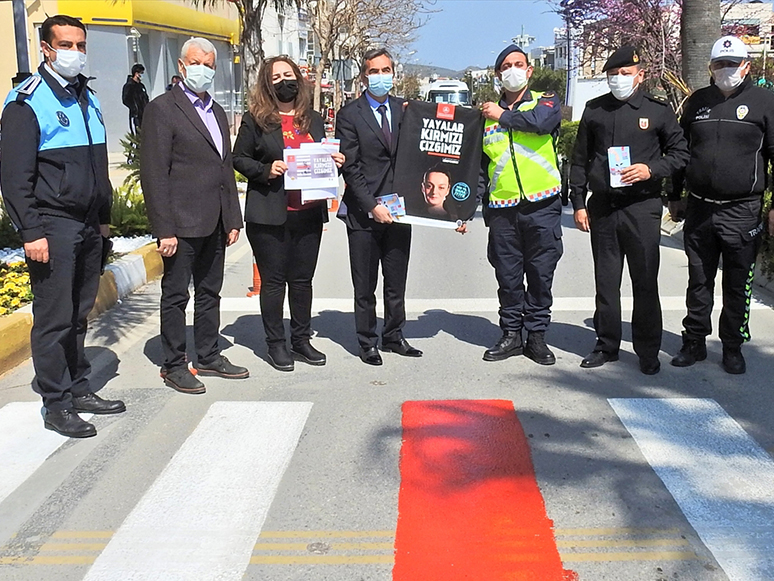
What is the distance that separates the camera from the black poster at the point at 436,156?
6.10 m

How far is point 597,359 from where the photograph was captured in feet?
20.1

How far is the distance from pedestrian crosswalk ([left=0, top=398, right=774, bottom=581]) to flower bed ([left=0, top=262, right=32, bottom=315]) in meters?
2.00

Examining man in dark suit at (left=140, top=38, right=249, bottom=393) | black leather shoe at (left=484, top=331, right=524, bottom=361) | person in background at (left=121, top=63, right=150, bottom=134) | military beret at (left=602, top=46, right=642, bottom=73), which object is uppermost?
person in background at (left=121, top=63, right=150, bottom=134)

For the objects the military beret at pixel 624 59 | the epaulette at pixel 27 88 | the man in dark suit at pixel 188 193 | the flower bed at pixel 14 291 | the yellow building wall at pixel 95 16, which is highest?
the yellow building wall at pixel 95 16

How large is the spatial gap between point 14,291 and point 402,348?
330cm

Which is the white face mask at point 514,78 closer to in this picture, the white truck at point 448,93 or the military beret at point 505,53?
the military beret at point 505,53

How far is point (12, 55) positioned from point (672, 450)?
24982 mm

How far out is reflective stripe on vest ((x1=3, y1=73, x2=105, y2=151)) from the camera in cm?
455

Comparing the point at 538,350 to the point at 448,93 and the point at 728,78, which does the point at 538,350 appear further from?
the point at 448,93

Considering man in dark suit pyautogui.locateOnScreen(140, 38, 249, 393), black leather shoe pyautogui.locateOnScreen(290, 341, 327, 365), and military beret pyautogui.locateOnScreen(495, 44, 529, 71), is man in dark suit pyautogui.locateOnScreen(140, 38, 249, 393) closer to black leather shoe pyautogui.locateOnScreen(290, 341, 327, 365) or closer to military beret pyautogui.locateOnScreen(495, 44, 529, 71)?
black leather shoe pyautogui.locateOnScreen(290, 341, 327, 365)

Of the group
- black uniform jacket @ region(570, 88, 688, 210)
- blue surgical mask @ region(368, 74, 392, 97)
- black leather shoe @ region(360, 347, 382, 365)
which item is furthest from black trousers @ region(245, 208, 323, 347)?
black uniform jacket @ region(570, 88, 688, 210)

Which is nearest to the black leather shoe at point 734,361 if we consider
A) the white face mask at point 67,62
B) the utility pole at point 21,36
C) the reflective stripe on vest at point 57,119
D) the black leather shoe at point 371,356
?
the black leather shoe at point 371,356

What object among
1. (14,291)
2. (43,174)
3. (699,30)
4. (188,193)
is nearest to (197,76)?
(188,193)

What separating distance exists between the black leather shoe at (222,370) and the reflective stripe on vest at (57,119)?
1813 millimetres
